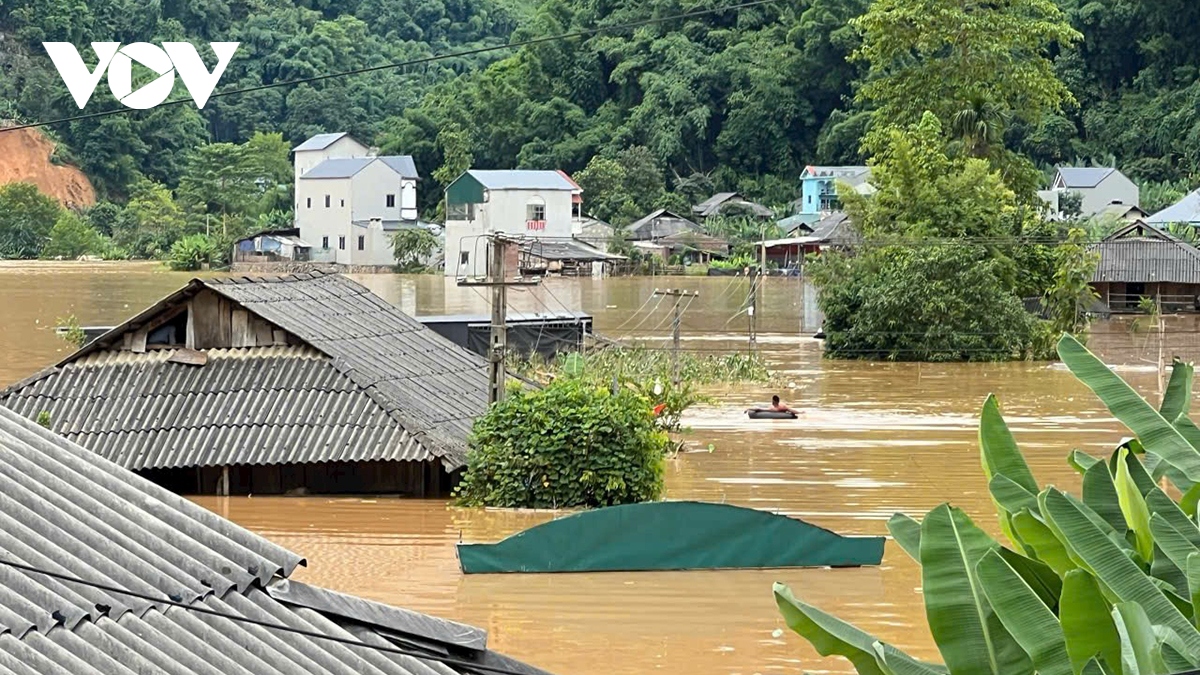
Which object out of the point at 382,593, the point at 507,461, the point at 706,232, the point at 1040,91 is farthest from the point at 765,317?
the point at 382,593

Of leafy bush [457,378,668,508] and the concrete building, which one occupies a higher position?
the concrete building

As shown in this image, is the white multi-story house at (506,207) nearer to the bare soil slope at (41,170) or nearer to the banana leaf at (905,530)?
the bare soil slope at (41,170)

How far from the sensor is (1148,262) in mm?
44531

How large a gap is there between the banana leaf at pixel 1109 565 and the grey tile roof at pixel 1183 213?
174 feet

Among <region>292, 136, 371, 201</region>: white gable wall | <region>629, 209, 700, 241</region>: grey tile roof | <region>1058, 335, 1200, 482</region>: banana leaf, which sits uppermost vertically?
<region>292, 136, 371, 201</region>: white gable wall

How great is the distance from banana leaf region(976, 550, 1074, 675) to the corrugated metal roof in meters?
41.2

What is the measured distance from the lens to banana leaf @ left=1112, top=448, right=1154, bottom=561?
5328mm

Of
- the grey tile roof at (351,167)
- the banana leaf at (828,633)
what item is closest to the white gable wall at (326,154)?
the grey tile roof at (351,167)

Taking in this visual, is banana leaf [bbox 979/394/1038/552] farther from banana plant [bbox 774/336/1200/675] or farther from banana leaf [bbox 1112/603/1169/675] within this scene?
banana leaf [bbox 1112/603/1169/675]

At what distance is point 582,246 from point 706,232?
5.77 metres

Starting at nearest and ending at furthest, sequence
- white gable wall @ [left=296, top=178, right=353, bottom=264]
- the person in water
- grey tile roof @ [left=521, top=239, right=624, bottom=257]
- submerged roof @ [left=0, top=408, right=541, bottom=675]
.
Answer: submerged roof @ [left=0, top=408, right=541, bottom=675]
the person in water
grey tile roof @ [left=521, top=239, right=624, bottom=257]
white gable wall @ [left=296, top=178, right=353, bottom=264]

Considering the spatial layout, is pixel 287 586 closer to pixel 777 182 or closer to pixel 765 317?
pixel 765 317

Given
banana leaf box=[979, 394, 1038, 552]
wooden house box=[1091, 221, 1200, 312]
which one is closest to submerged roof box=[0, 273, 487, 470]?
banana leaf box=[979, 394, 1038, 552]

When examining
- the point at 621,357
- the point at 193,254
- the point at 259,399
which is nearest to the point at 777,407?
the point at 621,357
